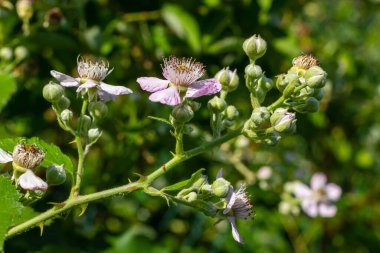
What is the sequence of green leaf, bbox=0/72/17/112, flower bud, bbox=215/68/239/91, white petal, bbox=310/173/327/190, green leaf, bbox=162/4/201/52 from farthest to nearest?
white petal, bbox=310/173/327/190, green leaf, bbox=162/4/201/52, green leaf, bbox=0/72/17/112, flower bud, bbox=215/68/239/91

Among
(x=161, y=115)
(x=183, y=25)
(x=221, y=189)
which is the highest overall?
(x=221, y=189)

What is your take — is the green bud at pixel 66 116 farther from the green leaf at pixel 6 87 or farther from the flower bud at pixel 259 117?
the green leaf at pixel 6 87

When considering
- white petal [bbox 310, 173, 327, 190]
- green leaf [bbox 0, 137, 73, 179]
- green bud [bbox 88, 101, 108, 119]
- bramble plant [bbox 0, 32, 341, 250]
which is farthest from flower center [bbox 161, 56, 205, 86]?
white petal [bbox 310, 173, 327, 190]

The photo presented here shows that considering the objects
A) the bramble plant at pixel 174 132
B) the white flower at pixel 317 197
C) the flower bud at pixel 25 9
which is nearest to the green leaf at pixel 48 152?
the bramble plant at pixel 174 132

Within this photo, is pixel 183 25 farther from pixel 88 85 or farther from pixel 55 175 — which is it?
pixel 55 175

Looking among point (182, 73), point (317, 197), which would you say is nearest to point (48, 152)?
point (182, 73)

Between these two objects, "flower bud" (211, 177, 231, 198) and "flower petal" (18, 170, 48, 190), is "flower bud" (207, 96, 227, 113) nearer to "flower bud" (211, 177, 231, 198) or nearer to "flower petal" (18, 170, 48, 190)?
"flower bud" (211, 177, 231, 198)
